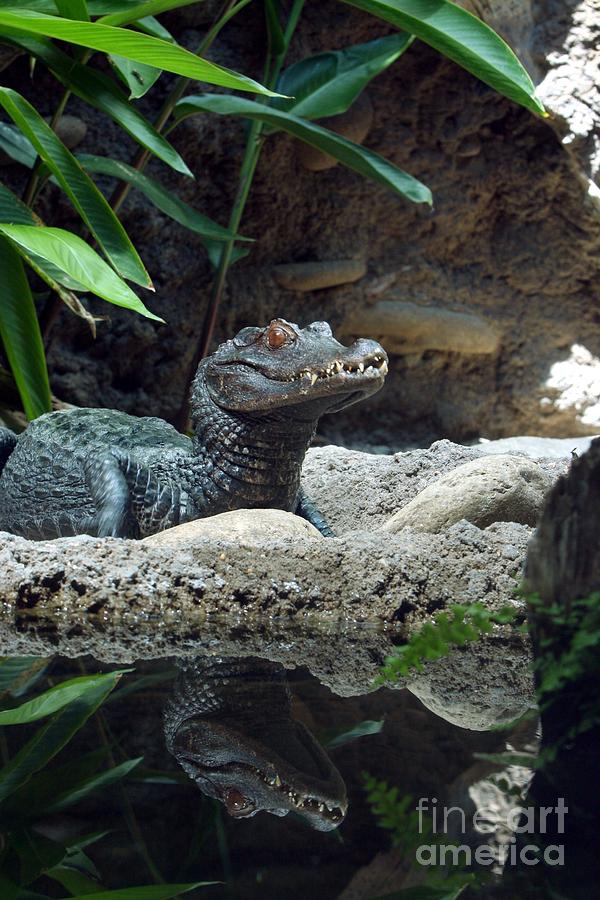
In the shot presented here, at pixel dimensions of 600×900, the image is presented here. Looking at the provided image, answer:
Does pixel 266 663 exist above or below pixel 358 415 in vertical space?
below

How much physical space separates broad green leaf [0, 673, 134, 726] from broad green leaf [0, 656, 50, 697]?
0.06 meters

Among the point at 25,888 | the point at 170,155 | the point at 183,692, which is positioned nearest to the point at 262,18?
the point at 170,155

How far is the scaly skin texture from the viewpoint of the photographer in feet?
10.5

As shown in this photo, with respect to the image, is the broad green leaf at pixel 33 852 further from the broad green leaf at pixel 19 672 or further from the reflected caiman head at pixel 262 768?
the broad green leaf at pixel 19 672

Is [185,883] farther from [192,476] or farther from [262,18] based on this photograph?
[262,18]

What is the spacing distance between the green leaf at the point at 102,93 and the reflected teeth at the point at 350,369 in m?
1.10

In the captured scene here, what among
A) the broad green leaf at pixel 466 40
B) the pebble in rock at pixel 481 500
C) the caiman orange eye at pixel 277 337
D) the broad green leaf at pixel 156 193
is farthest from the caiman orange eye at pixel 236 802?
the broad green leaf at pixel 156 193

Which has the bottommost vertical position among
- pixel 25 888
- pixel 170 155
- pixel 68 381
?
pixel 25 888

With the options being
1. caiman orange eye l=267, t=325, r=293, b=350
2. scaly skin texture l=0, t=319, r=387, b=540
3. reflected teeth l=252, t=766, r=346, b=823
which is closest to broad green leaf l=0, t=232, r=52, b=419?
scaly skin texture l=0, t=319, r=387, b=540

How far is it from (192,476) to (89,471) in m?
0.36

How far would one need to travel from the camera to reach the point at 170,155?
3.70m

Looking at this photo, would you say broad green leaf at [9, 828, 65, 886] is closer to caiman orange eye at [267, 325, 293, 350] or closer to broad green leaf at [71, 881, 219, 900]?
broad green leaf at [71, 881, 219, 900]

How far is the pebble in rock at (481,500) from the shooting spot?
269cm

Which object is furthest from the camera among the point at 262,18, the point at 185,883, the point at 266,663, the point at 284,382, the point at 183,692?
the point at 262,18
